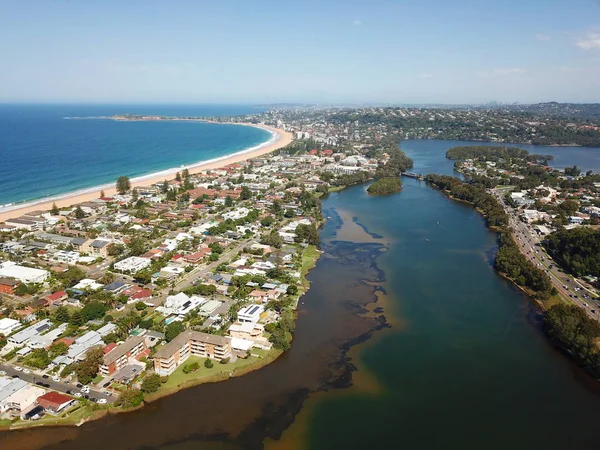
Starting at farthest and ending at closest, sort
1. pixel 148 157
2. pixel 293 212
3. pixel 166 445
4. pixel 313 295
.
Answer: pixel 148 157 < pixel 293 212 < pixel 313 295 < pixel 166 445

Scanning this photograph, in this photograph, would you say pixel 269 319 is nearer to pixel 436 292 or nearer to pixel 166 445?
pixel 166 445

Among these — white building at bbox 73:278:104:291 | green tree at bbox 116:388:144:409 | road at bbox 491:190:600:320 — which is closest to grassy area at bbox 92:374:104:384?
green tree at bbox 116:388:144:409

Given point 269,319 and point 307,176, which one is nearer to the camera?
point 269,319

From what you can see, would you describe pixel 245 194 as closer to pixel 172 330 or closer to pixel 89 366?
pixel 172 330

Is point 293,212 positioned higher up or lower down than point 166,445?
higher up

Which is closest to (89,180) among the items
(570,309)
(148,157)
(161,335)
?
(148,157)

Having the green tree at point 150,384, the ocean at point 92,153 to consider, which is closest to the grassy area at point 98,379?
the green tree at point 150,384
